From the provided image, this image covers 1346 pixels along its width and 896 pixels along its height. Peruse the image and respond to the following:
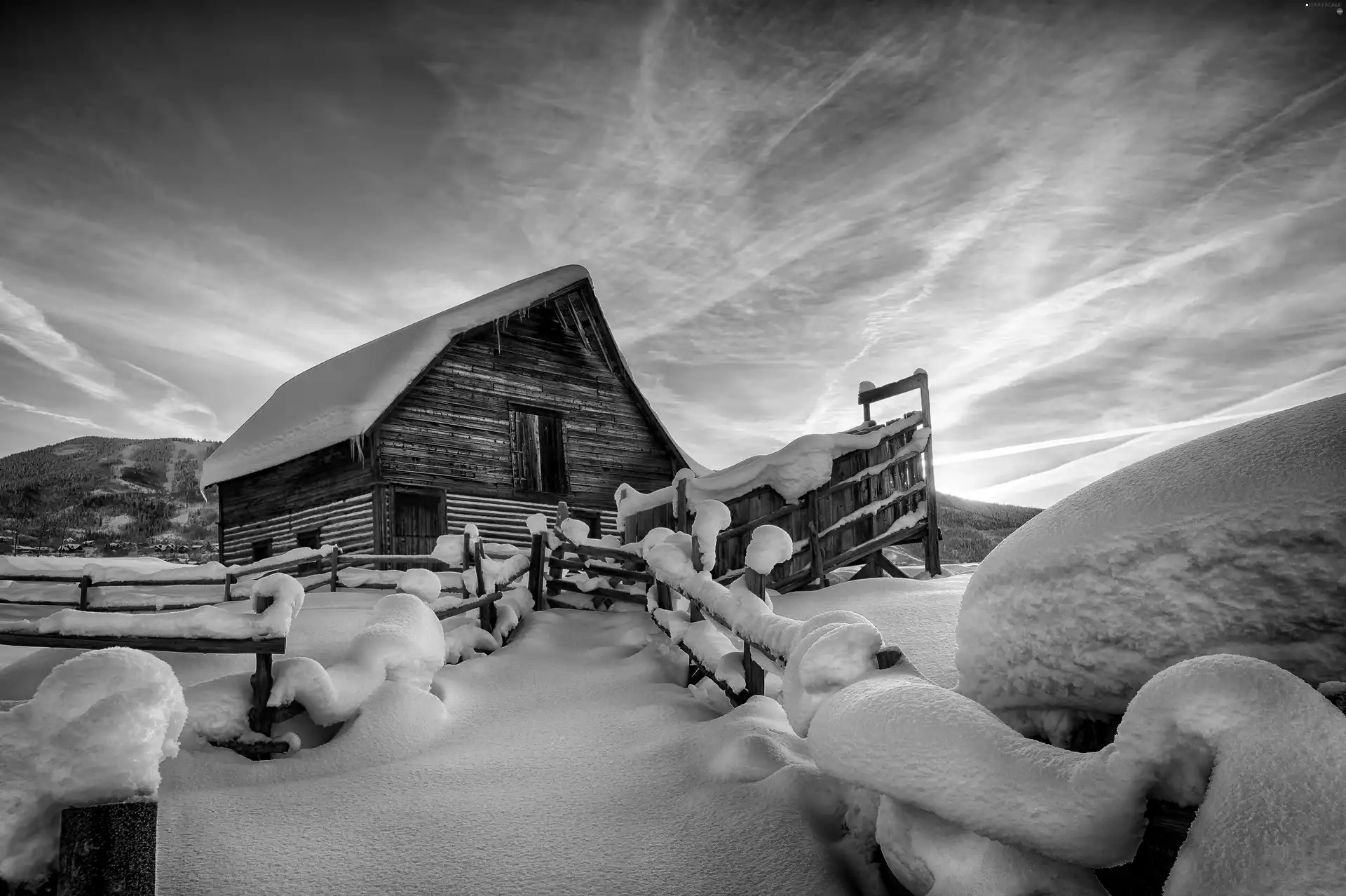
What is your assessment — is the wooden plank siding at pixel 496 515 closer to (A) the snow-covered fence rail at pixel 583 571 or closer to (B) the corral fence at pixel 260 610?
(B) the corral fence at pixel 260 610

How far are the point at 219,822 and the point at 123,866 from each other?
4.37 ft

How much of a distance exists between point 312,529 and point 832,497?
1158 cm

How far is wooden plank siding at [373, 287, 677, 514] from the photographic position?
1420cm

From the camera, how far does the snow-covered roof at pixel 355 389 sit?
13.5 m

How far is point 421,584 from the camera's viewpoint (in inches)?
271

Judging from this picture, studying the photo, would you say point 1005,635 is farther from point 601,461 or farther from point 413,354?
point 601,461

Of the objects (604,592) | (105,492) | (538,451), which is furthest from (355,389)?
(105,492)

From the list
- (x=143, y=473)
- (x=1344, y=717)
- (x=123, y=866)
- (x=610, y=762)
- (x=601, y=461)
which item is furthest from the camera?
(x=143, y=473)

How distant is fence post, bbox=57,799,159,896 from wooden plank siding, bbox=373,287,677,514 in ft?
40.5

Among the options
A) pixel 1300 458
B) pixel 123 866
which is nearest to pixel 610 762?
pixel 123 866

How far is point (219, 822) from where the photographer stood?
2984mm

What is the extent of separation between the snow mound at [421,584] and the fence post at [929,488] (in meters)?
7.33

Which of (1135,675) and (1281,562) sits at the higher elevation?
(1281,562)

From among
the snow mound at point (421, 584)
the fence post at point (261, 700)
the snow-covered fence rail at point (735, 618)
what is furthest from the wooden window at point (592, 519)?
the fence post at point (261, 700)
